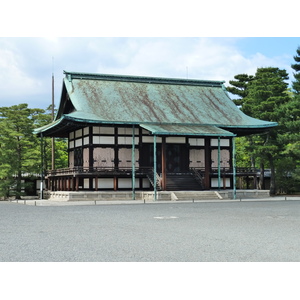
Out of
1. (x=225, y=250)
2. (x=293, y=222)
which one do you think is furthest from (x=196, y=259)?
(x=293, y=222)

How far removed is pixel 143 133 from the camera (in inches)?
1634

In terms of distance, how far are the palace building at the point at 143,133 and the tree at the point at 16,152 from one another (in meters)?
2.06

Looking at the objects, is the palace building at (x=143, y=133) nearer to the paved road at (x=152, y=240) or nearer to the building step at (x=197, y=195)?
the building step at (x=197, y=195)

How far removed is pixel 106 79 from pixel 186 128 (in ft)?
32.9

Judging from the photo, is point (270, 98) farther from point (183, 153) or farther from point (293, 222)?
point (293, 222)

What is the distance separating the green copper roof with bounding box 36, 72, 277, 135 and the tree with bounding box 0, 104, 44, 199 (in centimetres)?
220

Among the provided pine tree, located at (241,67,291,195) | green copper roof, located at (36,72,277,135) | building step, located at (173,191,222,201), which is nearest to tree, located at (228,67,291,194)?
pine tree, located at (241,67,291,195)

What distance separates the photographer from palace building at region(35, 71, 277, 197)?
128 feet

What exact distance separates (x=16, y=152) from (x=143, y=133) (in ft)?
39.1

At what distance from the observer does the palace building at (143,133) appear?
128 ft

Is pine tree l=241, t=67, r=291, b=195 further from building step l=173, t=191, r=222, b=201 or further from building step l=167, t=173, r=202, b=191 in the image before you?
building step l=173, t=191, r=222, b=201

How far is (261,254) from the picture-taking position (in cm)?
1062

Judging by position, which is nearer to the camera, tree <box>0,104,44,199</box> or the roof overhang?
the roof overhang

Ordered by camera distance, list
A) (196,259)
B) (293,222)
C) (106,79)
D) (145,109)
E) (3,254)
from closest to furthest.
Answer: (196,259), (3,254), (293,222), (145,109), (106,79)
